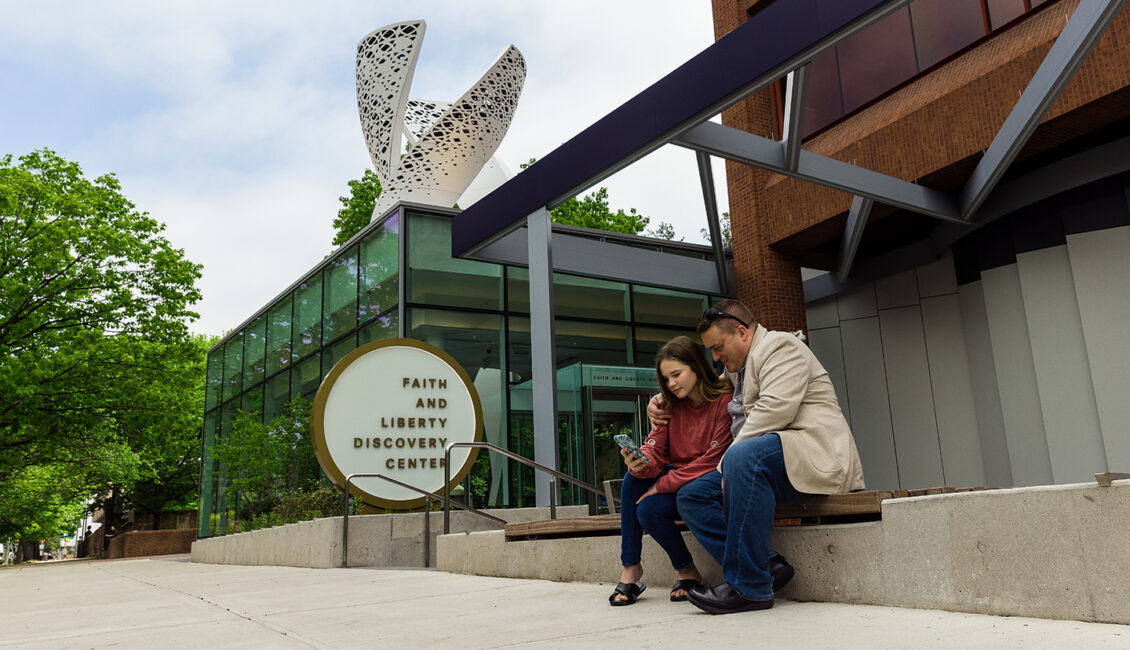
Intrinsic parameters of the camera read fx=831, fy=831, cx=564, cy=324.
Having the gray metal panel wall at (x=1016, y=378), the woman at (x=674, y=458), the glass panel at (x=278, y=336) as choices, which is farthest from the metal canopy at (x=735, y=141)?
the glass panel at (x=278, y=336)

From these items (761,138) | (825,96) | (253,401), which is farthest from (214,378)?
(761,138)

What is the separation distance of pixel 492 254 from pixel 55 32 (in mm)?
8058

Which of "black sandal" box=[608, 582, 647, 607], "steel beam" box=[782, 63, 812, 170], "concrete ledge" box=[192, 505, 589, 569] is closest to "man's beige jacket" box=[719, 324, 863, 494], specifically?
"black sandal" box=[608, 582, 647, 607]

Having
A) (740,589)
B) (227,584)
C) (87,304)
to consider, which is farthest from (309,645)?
(87,304)

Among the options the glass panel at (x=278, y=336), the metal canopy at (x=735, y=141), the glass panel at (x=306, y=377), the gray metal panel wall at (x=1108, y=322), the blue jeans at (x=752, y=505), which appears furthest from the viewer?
the glass panel at (x=278, y=336)

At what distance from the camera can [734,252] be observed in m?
14.7

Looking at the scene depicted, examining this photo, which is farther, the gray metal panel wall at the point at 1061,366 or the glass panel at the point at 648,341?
the glass panel at the point at 648,341

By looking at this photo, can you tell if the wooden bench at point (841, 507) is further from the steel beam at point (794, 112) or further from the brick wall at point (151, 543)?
the brick wall at point (151, 543)

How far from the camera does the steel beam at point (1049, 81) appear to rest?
682 cm

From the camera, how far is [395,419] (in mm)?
11258

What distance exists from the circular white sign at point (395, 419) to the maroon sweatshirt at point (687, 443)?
22.6 ft

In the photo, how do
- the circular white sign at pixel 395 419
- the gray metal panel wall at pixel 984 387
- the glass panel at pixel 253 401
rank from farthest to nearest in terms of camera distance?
the glass panel at pixel 253 401 < the gray metal panel wall at pixel 984 387 < the circular white sign at pixel 395 419

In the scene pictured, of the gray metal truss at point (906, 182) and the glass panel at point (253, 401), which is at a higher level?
the gray metal truss at point (906, 182)

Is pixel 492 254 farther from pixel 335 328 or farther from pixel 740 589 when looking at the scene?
pixel 740 589
